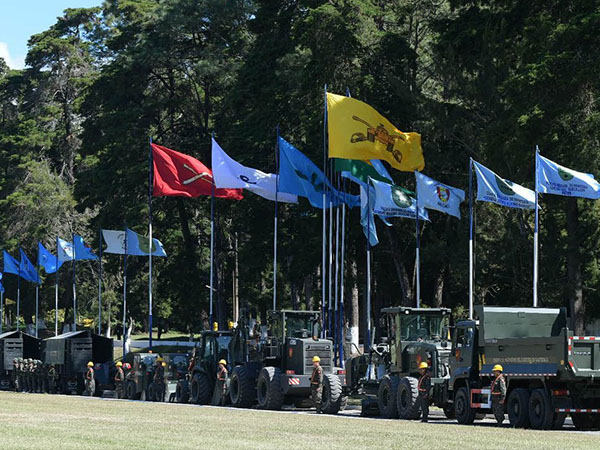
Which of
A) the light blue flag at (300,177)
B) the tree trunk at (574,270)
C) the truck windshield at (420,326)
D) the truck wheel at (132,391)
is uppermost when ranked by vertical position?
the light blue flag at (300,177)

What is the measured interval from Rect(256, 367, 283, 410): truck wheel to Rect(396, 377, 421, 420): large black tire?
5.27m

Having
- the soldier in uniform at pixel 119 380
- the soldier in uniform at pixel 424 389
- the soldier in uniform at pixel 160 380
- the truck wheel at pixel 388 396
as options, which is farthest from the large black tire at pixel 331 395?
the soldier in uniform at pixel 119 380

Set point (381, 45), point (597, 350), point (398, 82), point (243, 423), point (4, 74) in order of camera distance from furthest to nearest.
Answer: point (4, 74)
point (381, 45)
point (398, 82)
point (243, 423)
point (597, 350)

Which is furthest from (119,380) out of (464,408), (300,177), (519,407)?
(519,407)

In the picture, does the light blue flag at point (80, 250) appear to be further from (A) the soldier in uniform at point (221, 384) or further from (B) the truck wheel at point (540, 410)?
(B) the truck wheel at point (540, 410)

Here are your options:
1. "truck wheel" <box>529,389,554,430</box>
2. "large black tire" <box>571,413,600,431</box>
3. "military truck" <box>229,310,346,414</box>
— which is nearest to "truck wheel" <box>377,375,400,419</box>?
"military truck" <box>229,310,346,414</box>

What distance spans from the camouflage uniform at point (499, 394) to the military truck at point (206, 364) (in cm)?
1324

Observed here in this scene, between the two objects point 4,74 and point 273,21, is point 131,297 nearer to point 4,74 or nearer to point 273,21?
point 273,21

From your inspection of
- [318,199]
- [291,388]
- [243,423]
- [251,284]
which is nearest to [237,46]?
[251,284]

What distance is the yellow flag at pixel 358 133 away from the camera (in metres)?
35.8

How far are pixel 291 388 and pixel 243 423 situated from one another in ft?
26.4

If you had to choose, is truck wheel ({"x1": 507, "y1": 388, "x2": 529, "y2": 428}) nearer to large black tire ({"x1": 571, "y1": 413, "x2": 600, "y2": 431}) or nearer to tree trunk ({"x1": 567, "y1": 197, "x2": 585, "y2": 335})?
large black tire ({"x1": 571, "y1": 413, "x2": 600, "y2": 431})

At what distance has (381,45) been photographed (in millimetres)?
45906

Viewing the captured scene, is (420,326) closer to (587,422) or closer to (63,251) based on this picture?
(587,422)
